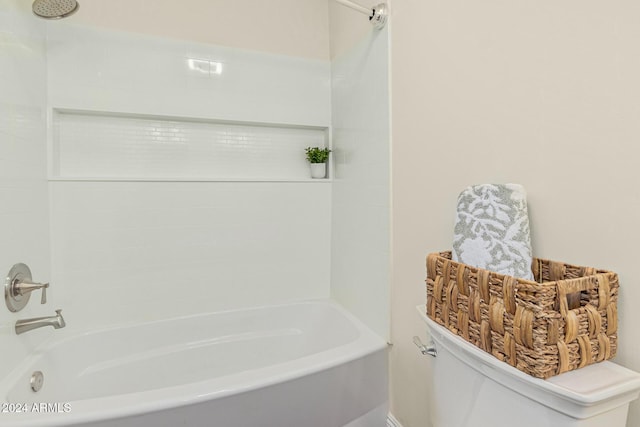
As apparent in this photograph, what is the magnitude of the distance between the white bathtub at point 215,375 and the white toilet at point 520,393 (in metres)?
0.65

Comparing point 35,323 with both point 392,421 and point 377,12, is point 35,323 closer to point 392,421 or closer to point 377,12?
point 392,421

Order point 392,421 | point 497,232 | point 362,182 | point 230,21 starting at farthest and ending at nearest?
point 230,21 → point 362,182 → point 392,421 → point 497,232

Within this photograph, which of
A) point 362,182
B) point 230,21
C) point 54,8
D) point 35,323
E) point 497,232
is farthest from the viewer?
point 230,21

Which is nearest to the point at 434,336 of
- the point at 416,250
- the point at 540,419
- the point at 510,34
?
the point at 540,419

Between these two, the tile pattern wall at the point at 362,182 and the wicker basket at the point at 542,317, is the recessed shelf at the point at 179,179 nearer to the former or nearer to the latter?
the tile pattern wall at the point at 362,182

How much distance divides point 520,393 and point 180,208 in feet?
5.84

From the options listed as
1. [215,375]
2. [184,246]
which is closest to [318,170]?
[184,246]

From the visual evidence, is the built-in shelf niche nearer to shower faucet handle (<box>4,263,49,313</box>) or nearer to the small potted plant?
the small potted plant

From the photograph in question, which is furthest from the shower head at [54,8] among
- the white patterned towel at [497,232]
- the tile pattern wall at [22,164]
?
the white patterned towel at [497,232]

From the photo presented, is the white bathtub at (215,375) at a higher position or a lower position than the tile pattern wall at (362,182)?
lower

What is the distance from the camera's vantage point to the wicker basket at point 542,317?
1.96 feet

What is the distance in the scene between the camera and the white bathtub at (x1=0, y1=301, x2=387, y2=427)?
1107 millimetres

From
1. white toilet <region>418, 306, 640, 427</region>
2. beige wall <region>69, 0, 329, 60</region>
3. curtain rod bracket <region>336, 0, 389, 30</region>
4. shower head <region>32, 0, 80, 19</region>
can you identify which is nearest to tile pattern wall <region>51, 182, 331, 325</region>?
shower head <region>32, 0, 80, 19</region>

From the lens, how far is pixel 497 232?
30.6 inches
